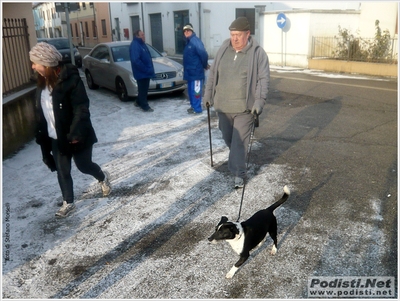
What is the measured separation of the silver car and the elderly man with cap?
518 centimetres

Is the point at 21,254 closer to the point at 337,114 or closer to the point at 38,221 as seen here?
the point at 38,221

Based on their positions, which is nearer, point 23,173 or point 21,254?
point 21,254

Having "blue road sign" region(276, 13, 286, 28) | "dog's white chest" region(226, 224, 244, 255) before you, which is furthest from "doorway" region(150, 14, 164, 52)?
"dog's white chest" region(226, 224, 244, 255)

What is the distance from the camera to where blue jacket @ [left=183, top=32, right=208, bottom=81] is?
7.62 metres

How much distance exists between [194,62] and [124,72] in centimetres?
263

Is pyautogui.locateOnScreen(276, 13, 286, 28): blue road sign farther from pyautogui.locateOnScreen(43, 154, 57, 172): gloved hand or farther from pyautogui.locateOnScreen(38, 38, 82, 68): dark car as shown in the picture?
pyautogui.locateOnScreen(43, 154, 57, 172): gloved hand

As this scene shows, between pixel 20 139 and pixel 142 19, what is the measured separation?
25405mm

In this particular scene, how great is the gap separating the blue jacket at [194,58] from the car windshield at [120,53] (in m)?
3.08

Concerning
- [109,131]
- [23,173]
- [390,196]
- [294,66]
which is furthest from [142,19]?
[390,196]

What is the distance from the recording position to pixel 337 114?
316 inches

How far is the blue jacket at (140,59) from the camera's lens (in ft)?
27.1

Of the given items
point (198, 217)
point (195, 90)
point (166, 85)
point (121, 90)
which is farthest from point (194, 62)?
point (198, 217)

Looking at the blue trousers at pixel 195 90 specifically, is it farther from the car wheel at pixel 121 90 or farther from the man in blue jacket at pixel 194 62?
the car wheel at pixel 121 90

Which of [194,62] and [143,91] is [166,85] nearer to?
[143,91]
